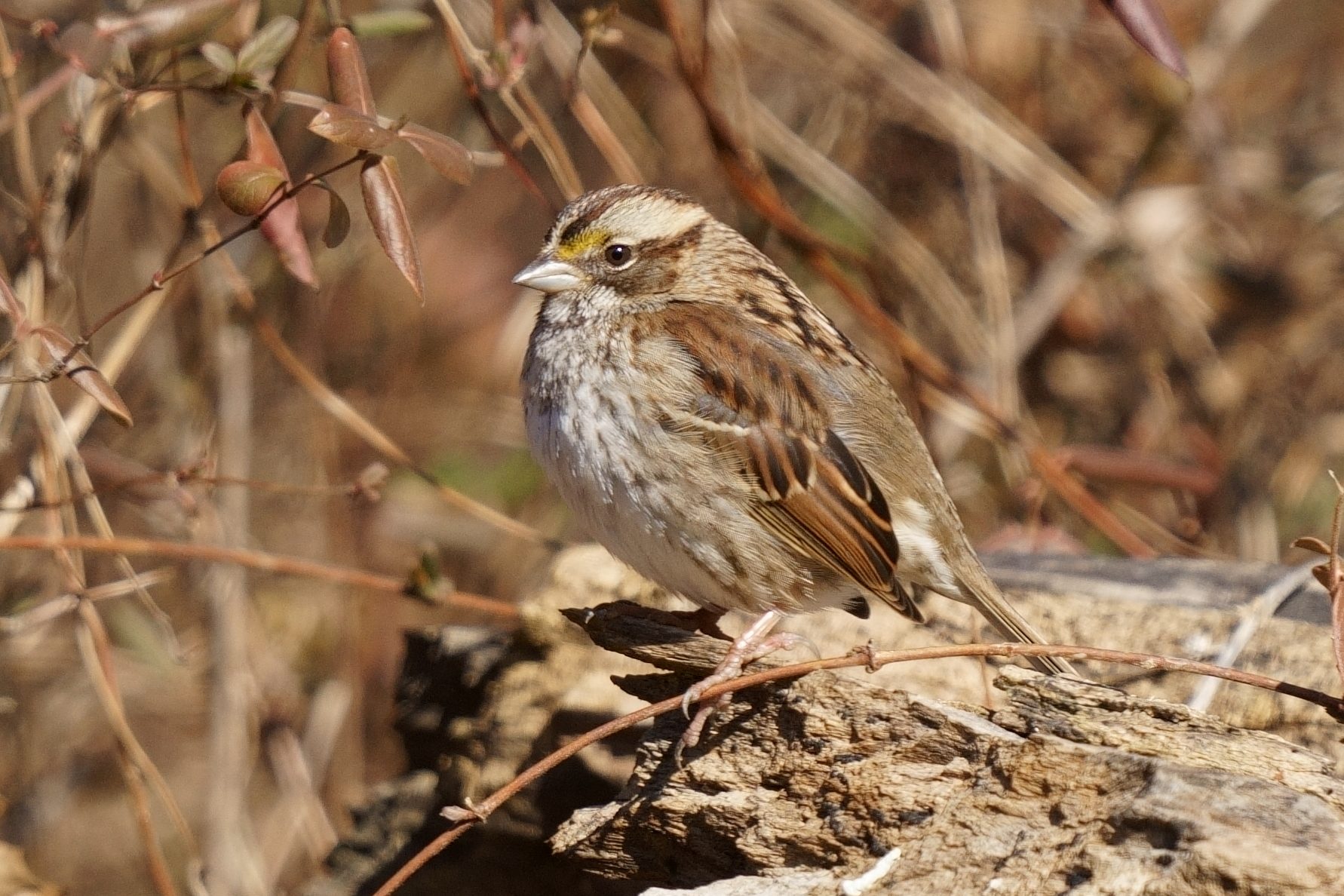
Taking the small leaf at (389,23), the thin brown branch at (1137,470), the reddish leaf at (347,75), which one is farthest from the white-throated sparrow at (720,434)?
the thin brown branch at (1137,470)

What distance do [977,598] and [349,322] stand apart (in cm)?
293

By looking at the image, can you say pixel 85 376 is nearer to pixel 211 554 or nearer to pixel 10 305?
pixel 10 305

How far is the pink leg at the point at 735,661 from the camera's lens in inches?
91.9

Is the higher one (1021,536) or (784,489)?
(784,489)

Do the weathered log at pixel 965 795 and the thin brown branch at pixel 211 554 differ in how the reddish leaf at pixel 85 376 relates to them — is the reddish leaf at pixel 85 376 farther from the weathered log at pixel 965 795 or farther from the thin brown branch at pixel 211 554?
the weathered log at pixel 965 795

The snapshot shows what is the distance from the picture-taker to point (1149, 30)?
204 cm

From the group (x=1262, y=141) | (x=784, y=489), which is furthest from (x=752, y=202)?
(x=1262, y=141)

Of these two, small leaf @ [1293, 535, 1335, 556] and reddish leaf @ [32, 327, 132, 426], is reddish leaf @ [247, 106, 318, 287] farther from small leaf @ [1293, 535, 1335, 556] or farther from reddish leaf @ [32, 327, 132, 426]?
small leaf @ [1293, 535, 1335, 556]

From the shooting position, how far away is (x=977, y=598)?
2.91 m

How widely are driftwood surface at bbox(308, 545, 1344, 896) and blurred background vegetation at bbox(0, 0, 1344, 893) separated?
29 cm

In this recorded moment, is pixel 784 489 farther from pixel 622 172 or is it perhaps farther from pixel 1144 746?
pixel 622 172

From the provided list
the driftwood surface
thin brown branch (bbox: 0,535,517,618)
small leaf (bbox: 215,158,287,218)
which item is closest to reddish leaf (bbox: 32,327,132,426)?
small leaf (bbox: 215,158,287,218)

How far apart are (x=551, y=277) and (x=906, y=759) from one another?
1.25 meters

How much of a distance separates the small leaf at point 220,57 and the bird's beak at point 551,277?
0.78 meters
